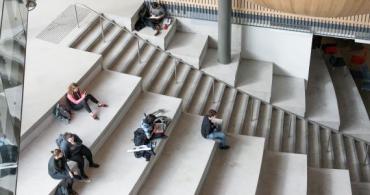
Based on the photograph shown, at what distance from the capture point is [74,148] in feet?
32.0

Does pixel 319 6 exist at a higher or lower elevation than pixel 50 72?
higher

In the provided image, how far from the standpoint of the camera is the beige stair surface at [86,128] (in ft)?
31.7

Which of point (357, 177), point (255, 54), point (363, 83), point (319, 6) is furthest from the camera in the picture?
point (363, 83)

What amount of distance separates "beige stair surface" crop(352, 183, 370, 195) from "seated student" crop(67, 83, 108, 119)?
19.8 ft

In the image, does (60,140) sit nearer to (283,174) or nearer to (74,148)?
(74,148)

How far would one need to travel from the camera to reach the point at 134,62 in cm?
1339

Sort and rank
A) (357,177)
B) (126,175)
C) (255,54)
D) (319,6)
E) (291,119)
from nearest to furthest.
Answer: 1. (319,6)
2. (126,175)
3. (357,177)
4. (291,119)
5. (255,54)

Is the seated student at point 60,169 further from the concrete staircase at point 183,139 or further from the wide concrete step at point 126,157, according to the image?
the wide concrete step at point 126,157

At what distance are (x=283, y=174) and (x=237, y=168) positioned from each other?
1.14 meters

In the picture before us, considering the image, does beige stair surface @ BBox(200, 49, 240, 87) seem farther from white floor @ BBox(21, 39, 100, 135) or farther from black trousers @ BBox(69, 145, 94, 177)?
black trousers @ BBox(69, 145, 94, 177)

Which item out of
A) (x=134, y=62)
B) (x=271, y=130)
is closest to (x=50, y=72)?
(x=134, y=62)

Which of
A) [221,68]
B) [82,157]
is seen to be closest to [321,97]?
[221,68]

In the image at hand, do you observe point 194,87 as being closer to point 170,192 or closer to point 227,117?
point 227,117

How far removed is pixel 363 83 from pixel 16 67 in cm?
1138
